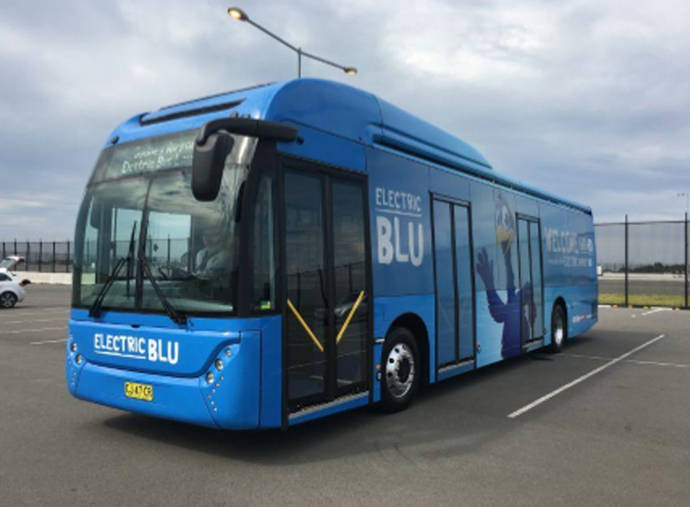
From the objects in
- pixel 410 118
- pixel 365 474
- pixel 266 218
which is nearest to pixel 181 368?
pixel 266 218

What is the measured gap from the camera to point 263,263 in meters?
4.83

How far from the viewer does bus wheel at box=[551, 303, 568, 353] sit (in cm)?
1161

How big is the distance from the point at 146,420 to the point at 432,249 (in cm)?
378

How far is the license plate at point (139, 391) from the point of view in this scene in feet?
16.3

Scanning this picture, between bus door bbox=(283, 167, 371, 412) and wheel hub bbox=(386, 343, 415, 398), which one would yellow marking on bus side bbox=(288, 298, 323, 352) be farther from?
wheel hub bbox=(386, 343, 415, 398)

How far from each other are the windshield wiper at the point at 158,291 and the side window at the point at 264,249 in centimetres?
64

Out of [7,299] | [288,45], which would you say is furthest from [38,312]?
[288,45]

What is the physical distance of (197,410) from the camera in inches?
186

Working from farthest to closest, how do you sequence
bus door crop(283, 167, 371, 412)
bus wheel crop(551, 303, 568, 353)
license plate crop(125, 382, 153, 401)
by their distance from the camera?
bus wheel crop(551, 303, 568, 353) < bus door crop(283, 167, 371, 412) < license plate crop(125, 382, 153, 401)

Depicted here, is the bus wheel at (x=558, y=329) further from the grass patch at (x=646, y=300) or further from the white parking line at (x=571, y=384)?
the grass patch at (x=646, y=300)

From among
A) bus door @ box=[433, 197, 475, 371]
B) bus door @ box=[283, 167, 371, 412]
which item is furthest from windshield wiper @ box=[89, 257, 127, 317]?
bus door @ box=[433, 197, 475, 371]

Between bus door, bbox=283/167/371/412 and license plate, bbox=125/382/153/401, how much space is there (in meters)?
1.16

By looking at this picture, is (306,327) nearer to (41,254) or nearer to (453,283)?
(453,283)

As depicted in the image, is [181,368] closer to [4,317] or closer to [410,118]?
[410,118]
